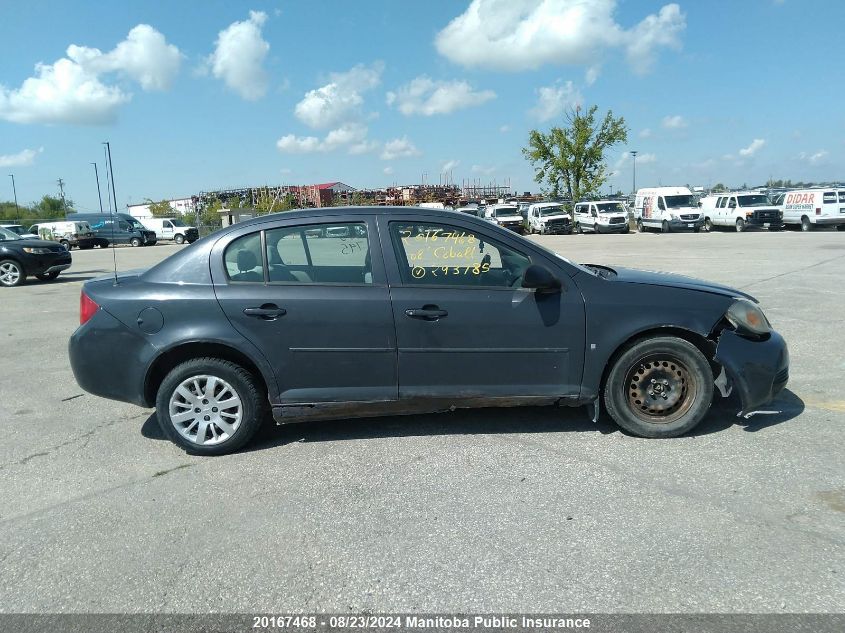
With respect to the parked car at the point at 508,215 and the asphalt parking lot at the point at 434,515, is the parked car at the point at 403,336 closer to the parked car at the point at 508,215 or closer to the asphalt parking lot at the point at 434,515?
the asphalt parking lot at the point at 434,515

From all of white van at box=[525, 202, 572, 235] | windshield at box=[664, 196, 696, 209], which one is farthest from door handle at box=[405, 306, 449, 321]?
white van at box=[525, 202, 572, 235]

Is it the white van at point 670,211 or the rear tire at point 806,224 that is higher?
the white van at point 670,211

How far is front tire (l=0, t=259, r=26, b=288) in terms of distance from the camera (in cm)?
1509

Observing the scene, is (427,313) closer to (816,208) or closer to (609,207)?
(816,208)

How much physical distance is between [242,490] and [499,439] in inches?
68.6

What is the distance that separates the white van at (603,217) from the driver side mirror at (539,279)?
33244 millimetres

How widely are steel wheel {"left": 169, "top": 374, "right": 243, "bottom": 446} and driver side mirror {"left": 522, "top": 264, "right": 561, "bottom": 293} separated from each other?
2.08 m

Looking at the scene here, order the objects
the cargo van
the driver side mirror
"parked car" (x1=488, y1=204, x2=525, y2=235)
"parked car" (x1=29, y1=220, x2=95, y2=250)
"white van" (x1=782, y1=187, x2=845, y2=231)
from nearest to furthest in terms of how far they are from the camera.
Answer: the driver side mirror → "white van" (x1=782, y1=187, x2=845, y2=231) → "parked car" (x1=488, y1=204, x2=525, y2=235) → "parked car" (x1=29, y1=220, x2=95, y2=250) → the cargo van

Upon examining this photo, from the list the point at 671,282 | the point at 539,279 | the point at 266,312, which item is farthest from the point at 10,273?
the point at 671,282

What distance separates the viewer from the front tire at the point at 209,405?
4.18m

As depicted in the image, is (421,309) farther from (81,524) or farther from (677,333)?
(81,524)

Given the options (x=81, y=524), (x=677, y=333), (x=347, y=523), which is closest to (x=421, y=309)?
(x=347, y=523)

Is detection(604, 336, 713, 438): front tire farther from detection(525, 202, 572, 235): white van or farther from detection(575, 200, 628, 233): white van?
detection(525, 202, 572, 235): white van

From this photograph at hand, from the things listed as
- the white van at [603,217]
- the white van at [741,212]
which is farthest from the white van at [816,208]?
the white van at [603,217]
